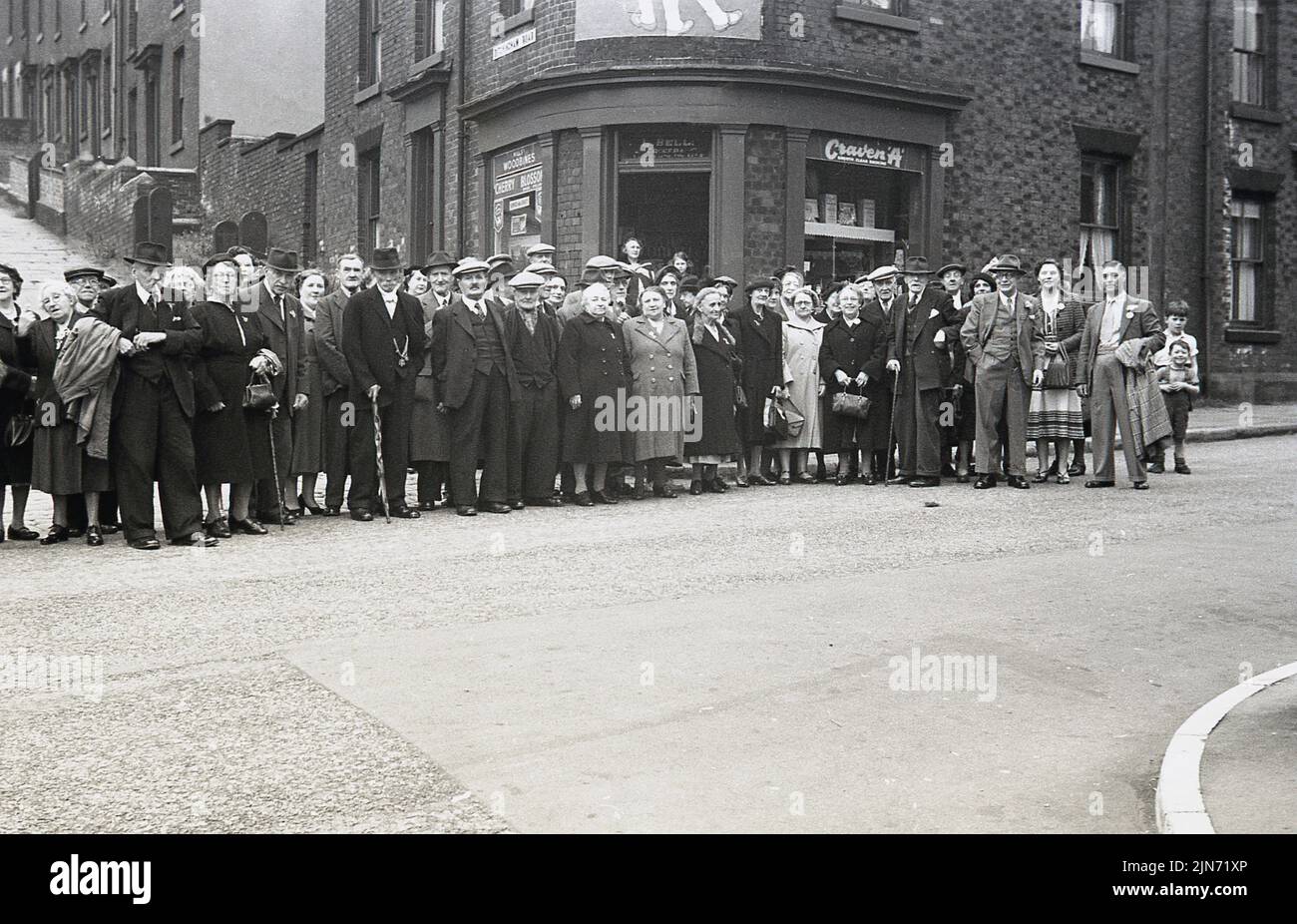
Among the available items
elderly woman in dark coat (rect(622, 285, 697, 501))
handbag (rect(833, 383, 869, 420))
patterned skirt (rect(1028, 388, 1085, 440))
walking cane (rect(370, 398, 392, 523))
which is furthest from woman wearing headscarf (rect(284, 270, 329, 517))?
patterned skirt (rect(1028, 388, 1085, 440))

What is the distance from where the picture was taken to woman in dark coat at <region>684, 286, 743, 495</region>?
14.3 m

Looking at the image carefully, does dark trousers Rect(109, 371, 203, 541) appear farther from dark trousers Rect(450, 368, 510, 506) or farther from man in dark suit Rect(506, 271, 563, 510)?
man in dark suit Rect(506, 271, 563, 510)

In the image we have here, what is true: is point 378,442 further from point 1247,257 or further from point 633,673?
point 1247,257

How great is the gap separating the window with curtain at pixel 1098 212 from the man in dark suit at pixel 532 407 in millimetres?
11660

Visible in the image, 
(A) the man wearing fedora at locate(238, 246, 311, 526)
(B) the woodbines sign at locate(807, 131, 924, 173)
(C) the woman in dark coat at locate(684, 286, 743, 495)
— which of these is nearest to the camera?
(A) the man wearing fedora at locate(238, 246, 311, 526)

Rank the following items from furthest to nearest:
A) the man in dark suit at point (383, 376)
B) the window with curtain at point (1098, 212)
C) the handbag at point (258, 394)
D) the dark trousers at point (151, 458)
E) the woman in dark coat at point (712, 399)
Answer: the window with curtain at point (1098, 212) < the woman in dark coat at point (712, 399) < the man in dark suit at point (383, 376) < the handbag at point (258, 394) < the dark trousers at point (151, 458)

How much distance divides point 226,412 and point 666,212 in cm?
898

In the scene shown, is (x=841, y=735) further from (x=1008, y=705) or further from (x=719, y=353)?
(x=719, y=353)

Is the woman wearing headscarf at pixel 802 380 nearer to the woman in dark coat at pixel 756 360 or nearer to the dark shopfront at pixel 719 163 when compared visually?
the woman in dark coat at pixel 756 360

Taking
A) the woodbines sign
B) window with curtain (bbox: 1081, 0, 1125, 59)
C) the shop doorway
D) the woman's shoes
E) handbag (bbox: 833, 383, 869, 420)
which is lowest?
the woman's shoes

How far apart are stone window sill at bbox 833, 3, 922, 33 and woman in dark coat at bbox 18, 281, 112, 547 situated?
1161 cm

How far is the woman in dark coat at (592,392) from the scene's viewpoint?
13.4 metres

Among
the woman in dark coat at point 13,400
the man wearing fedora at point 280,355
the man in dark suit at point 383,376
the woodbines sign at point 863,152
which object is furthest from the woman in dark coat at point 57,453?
the woodbines sign at point 863,152

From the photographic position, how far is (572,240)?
19016 mm
